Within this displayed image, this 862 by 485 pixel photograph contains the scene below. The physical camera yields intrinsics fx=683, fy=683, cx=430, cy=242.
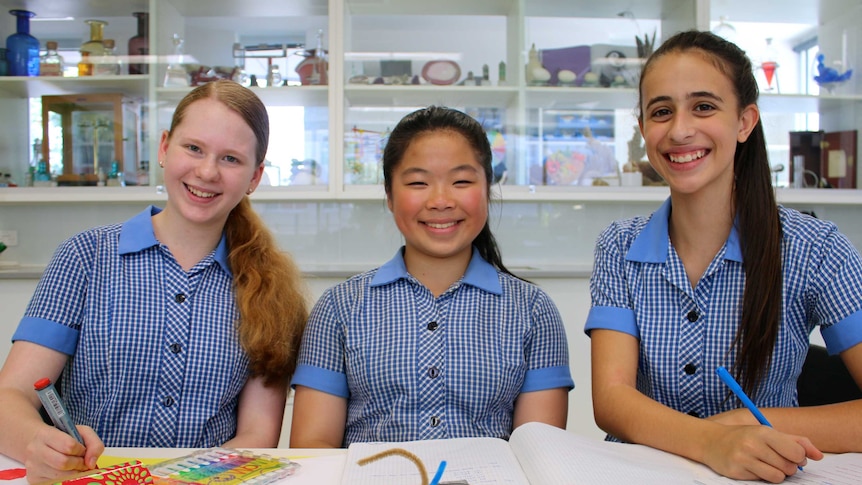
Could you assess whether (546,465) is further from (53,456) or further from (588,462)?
(53,456)

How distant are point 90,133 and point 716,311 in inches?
115

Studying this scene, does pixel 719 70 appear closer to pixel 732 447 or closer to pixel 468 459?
pixel 732 447

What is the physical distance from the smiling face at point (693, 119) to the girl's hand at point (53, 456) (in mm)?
903

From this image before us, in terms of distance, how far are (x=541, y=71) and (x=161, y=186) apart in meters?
1.76

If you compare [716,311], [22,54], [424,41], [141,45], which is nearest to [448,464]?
[716,311]

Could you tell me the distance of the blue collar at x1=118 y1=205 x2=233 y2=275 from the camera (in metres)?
1.18

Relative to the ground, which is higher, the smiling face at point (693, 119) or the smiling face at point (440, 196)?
the smiling face at point (693, 119)

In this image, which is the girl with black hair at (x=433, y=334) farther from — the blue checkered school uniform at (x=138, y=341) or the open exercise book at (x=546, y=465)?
the open exercise book at (x=546, y=465)

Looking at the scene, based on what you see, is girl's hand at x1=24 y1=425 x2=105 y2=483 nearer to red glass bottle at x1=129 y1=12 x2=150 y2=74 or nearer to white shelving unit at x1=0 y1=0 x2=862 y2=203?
white shelving unit at x1=0 y1=0 x2=862 y2=203

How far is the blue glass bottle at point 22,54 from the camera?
10.1 ft

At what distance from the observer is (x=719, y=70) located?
3.46 feet

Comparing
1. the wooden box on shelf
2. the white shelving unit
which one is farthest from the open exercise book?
the wooden box on shelf

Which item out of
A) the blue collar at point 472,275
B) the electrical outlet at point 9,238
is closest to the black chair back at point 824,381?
the blue collar at point 472,275

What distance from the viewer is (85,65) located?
3098 mm
